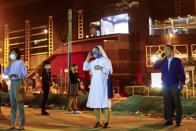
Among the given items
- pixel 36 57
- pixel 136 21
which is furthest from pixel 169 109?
pixel 36 57

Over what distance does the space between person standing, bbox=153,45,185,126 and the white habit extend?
1.54 m

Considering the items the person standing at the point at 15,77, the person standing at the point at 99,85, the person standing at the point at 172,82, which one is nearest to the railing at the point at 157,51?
the person standing at the point at 172,82

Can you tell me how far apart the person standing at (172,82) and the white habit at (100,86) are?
154 cm

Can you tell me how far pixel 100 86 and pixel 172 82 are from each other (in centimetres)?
187

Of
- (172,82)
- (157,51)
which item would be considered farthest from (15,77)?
(157,51)

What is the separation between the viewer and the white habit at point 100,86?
437 inches

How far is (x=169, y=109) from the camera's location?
1162cm

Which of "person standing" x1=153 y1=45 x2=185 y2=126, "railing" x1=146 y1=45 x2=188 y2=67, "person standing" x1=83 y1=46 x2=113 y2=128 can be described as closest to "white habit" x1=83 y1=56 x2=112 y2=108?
"person standing" x1=83 y1=46 x2=113 y2=128

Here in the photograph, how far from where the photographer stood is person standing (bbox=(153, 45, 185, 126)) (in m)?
11.4

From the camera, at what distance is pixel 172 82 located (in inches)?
452

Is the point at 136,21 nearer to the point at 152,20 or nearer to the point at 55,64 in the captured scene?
the point at 152,20

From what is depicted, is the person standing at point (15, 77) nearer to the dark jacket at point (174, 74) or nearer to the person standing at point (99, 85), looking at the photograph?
the person standing at point (99, 85)

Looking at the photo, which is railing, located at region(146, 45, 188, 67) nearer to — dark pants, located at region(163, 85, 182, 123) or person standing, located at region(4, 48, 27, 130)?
dark pants, located at region(163, 85, 182, 123)

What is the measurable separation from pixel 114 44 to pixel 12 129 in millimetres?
24846
